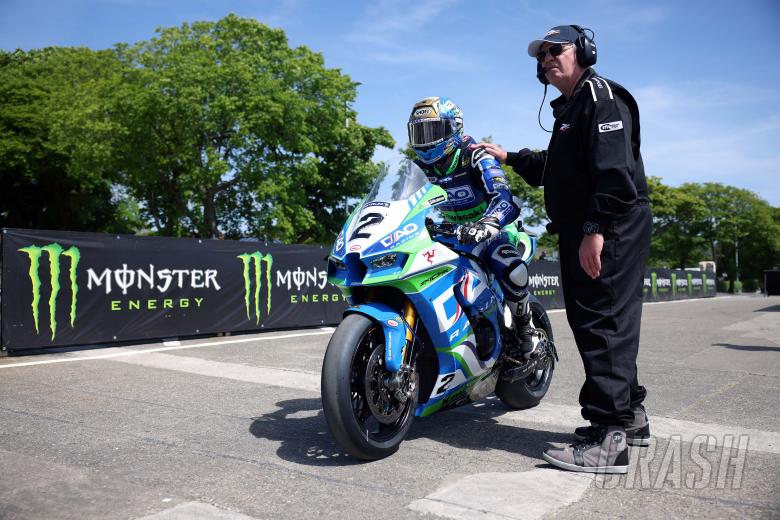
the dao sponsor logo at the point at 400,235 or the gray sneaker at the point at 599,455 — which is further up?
the dao sponsor logo at the point at 400,235

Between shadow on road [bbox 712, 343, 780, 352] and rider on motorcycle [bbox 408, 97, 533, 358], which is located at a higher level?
rider on motorcycle [bbox 408, 97, 533, 358]

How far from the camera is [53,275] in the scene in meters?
9.29

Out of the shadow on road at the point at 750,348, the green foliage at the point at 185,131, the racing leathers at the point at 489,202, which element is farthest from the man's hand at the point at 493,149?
the green foliage at the point at 185,131

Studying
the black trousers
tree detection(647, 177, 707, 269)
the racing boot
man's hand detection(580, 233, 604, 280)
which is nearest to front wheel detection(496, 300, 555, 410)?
the racing boot

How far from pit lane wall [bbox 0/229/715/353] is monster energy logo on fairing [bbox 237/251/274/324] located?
0.02 meters

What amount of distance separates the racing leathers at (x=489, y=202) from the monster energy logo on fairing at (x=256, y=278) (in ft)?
27.3

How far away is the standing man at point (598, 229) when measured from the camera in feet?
11.0

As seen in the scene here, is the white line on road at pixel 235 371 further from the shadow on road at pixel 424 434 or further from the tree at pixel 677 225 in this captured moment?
the tree at pixel 677 225

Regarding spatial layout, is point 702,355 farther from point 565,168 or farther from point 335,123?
point 335,123

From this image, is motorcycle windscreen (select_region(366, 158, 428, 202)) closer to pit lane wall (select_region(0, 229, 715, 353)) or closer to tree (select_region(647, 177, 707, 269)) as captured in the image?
pit lane wall (select_region(0, 229, 715, 353))

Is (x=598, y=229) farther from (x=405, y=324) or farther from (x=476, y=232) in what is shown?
(x=405, y=324)

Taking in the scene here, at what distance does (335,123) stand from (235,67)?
22.6 ft

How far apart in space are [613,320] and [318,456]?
1.80 metres

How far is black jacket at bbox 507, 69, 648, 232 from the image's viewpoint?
333 centimetres
